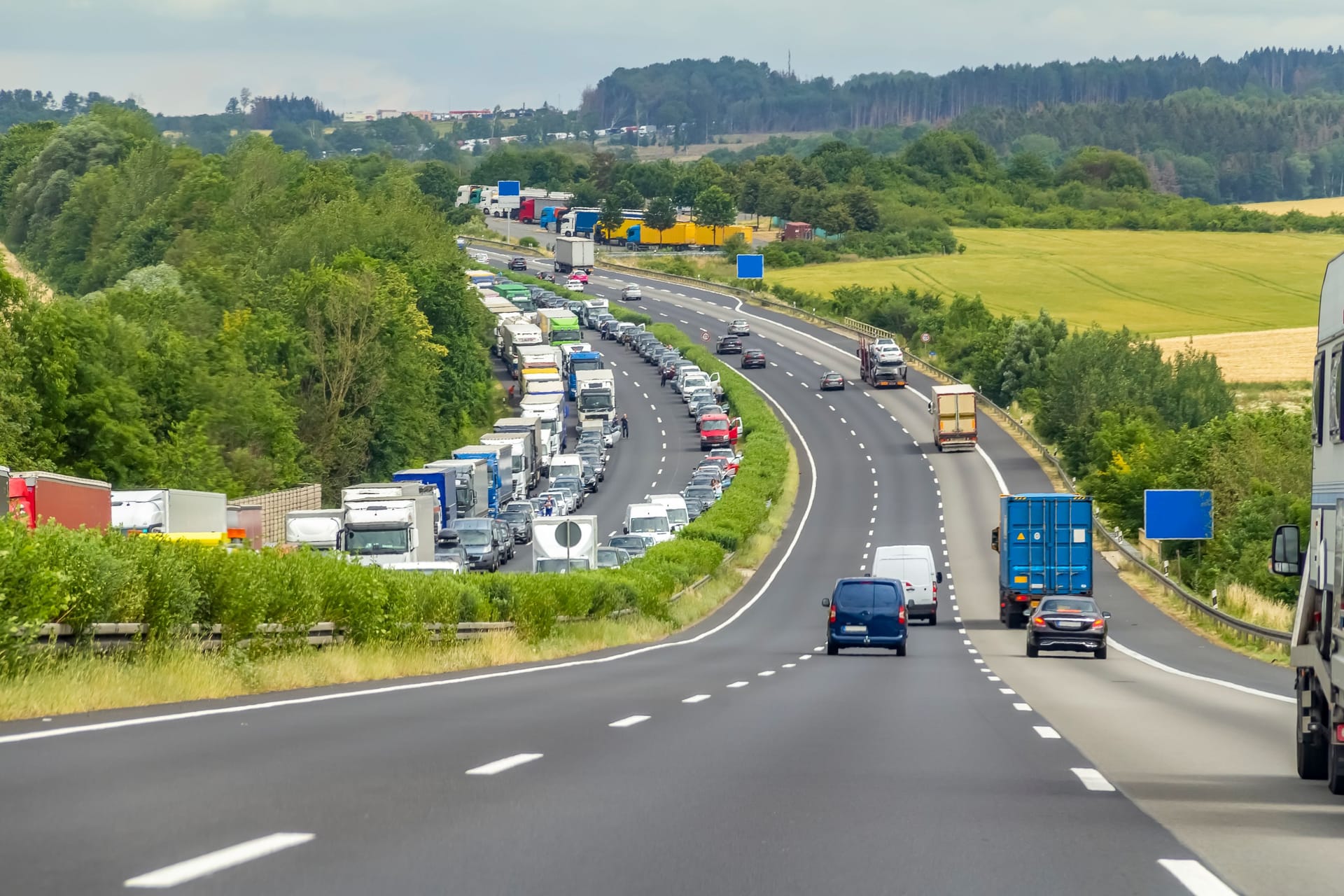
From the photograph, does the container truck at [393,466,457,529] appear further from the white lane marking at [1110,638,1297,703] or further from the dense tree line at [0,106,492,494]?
the white lane marking at [1110,638,1297,703]

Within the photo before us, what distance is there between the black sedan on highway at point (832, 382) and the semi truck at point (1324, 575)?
4065 inches

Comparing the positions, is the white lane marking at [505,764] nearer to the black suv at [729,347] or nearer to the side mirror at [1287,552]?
the side mirror at [1287,552]

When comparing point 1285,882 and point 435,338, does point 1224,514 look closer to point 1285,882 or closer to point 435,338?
point 435,338

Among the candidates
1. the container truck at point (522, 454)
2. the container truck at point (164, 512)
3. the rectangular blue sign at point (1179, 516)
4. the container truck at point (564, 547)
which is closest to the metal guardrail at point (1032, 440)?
the rectangular blue sign at point (1179, 516)

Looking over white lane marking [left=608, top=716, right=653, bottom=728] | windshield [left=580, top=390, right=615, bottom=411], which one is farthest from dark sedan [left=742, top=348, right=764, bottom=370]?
white lane marking [left=608, top=716, right=653, bottom=728]

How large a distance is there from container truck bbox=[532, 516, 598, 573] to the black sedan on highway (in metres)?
61.2

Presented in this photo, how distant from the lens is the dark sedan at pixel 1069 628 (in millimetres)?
35906

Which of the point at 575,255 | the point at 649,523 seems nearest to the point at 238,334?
A: the point at 649,523

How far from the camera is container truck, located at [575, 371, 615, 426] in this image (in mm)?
102000

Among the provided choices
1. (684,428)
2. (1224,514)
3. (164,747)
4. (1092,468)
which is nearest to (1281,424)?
(1224,514)

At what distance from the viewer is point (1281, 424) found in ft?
225

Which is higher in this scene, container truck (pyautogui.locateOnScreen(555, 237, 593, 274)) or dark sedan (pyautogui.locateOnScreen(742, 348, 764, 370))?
container truck (pyautogui.locateOnScreen(555, 237, 593, 274))

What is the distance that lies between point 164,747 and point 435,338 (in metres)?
89.3

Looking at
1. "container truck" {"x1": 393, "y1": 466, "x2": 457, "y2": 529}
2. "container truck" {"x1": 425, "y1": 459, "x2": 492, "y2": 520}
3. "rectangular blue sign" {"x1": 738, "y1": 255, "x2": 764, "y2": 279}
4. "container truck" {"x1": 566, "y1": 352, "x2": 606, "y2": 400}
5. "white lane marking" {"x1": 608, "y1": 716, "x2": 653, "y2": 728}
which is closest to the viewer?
"white lane marking" {"x1": 608, "y1": 716, "x2": 653, "y2": 728}
